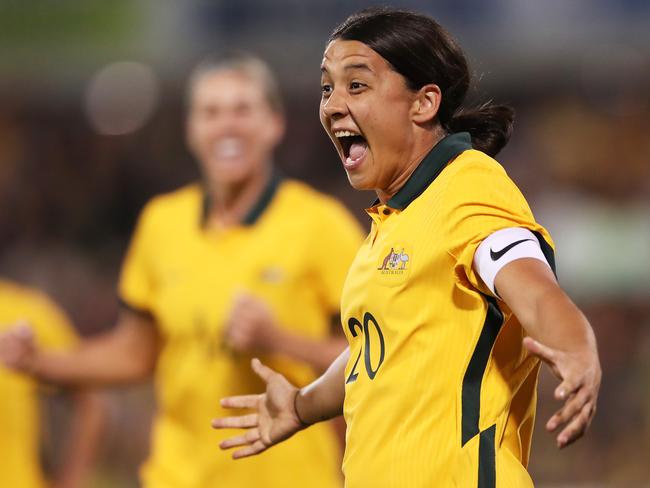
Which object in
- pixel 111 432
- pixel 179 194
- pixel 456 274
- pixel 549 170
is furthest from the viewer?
pixel 549 170

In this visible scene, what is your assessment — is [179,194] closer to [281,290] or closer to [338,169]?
[281,290]

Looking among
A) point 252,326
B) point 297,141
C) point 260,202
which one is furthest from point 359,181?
point 297,141

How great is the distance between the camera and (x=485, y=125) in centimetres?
298

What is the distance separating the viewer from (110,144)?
41.7 feet

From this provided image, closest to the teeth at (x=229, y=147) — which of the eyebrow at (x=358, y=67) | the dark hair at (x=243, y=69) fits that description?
the dark hair at (x=243, y=69)

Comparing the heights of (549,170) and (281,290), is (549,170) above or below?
below

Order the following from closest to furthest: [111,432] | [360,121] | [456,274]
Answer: [456,274]
[360,121]
[111,432]

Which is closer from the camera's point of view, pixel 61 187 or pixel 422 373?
pixel 422 373

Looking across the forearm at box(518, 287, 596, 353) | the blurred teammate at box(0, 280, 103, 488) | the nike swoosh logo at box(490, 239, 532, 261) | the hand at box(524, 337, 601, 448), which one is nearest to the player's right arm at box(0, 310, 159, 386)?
the blurred teammate at box(0, 280, 103, 488)

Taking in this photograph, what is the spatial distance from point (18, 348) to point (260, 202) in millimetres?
1064

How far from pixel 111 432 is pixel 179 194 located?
495 cm

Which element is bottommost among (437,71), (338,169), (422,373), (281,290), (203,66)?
(338,169)

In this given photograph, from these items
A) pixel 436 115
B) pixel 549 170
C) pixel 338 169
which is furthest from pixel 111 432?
pixel 436 115

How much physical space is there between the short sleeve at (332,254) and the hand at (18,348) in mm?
1131
